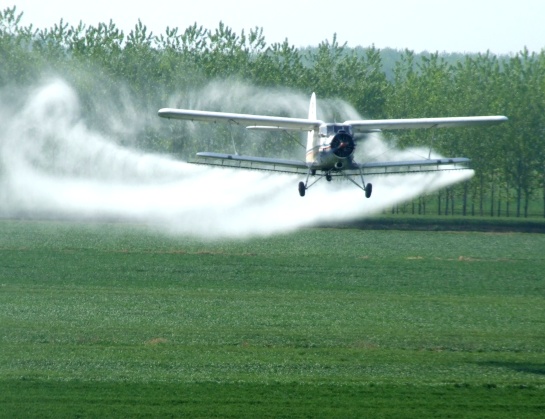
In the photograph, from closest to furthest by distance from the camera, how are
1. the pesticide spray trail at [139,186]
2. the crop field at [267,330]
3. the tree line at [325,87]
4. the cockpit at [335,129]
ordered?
the crop field at [267,330], the cockpit at [335,129], the pesticide spray trail at [139,186], the tree line at [325,87]

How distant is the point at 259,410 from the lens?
66.9 ft

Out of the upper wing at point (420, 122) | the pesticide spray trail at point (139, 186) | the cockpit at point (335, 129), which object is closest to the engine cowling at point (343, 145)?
the cockpit at point (335, 129)

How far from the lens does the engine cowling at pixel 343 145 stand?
1278 inches

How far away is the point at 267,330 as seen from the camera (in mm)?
29984

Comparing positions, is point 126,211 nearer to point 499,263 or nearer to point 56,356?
point 499,263

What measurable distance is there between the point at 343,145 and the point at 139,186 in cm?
3497

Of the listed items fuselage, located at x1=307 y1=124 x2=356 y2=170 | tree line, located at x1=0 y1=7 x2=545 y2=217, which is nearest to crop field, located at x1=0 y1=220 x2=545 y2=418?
fuselage, located at x1=307 y1=124 x2=356 y2=170

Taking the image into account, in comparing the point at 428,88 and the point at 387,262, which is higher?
the point at 428,88

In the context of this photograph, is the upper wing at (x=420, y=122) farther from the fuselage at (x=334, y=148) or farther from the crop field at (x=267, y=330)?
the crop field at (x=267, y=330)

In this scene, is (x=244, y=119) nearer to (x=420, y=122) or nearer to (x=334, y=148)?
(x=334, y=148)

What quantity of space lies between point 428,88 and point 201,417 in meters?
68.7

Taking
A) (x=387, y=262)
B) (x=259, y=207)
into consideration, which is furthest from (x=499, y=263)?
(x=259, y=207)

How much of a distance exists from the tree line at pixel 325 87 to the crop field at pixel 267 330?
22.3m

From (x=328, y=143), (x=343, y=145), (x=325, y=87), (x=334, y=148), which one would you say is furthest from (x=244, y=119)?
(x=325, y=87)
